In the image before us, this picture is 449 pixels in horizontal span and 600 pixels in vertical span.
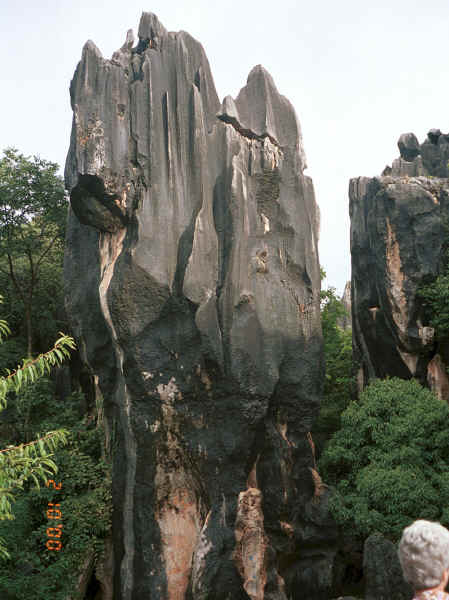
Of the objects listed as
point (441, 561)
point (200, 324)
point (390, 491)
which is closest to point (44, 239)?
point (200, 324)

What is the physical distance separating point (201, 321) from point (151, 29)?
6.39 meters

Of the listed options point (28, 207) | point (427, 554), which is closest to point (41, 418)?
point (28, 207)

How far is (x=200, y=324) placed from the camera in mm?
10727

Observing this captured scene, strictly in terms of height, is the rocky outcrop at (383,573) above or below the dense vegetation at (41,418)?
below

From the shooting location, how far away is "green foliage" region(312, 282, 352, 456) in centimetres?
1866

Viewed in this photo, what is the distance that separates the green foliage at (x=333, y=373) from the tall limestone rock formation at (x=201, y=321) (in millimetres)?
6500

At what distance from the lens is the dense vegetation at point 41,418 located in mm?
10719

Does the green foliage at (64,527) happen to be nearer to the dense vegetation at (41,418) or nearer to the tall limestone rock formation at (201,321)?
the dense vegetation at (41,418)

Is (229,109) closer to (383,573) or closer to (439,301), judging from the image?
(439,301)

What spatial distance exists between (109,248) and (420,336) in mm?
8840

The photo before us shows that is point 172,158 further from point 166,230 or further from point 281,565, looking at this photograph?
point 281,565

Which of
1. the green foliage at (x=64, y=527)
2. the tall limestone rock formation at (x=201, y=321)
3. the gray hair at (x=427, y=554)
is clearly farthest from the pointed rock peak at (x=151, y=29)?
the gray hair at (x=427, y=554)

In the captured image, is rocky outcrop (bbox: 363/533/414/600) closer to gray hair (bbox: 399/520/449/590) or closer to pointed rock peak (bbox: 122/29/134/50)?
gray hair (bbox: 399/520/449/590)

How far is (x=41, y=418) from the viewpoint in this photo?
16328mm
